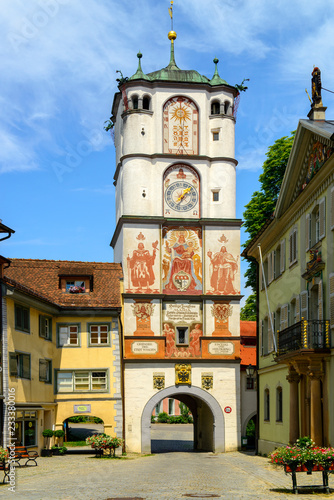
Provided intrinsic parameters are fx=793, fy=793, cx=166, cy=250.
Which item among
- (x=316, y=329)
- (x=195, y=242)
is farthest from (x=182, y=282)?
(x=316, y=329)

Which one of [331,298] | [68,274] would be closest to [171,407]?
[68,274]

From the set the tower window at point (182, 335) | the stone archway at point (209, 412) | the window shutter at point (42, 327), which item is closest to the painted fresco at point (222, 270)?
the tower window at point (182, 335)

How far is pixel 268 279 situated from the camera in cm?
4375

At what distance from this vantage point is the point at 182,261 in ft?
169

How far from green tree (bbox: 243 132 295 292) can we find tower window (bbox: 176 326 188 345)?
6310mm

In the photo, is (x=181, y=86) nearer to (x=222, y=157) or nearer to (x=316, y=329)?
(x=222, y=157)

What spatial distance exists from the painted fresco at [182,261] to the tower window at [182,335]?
7.42 ft

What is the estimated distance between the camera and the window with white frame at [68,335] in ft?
160

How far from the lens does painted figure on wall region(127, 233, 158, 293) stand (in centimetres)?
5066

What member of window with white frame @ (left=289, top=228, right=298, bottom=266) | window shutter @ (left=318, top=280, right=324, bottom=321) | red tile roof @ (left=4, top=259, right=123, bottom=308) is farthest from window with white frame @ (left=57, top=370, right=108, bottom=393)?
window shutter @ (left=318, top=280, right=324, bottom=321)

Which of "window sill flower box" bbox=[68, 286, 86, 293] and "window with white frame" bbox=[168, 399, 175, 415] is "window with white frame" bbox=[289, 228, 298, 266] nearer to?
"window sill flower box" bbox=[68, 286, 86, 293]

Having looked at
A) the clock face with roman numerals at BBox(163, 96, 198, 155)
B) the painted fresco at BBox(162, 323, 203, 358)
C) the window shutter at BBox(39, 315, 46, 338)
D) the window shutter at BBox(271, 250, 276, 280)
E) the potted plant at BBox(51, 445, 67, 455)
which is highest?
the clock face with roman numerals at BBox(163, 96, 198, 155)

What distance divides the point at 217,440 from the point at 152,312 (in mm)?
9011

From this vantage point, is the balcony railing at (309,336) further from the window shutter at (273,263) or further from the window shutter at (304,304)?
the window shutter at (273,263)
